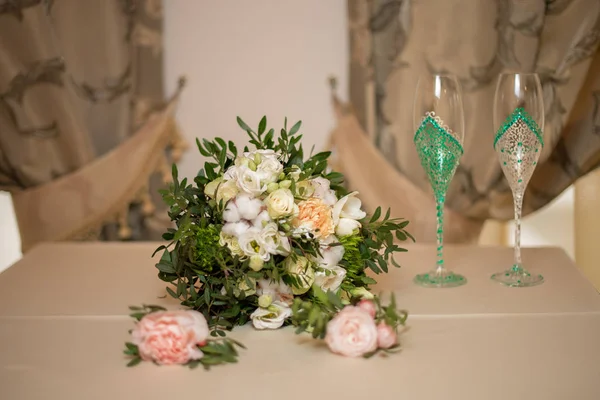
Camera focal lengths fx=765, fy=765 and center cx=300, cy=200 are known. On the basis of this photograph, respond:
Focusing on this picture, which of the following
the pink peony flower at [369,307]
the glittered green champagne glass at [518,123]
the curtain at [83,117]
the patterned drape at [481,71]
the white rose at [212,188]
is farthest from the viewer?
the curtain at [83,117]

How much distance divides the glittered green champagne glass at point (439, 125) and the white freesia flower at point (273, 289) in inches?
12.6

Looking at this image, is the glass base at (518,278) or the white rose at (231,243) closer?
the white rose at (231,243)

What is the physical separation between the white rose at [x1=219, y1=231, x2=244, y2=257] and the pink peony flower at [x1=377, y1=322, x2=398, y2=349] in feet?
0.71

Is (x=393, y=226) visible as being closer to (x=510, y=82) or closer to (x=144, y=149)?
(x=510, y=82)

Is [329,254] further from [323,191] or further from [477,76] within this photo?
[477,76]

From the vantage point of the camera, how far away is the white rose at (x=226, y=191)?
1.06 metres

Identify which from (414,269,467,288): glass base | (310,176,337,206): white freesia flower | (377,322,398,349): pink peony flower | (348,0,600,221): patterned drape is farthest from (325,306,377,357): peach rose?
(348,0,600,221): patterned drape

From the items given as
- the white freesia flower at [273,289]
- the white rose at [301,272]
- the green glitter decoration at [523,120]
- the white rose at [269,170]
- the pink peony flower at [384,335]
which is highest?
the green glitter decoration at [523,120]

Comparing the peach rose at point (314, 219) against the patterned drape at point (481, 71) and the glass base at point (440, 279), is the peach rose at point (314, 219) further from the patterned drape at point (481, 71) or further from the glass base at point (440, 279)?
the patterned drape at point (481, 71)

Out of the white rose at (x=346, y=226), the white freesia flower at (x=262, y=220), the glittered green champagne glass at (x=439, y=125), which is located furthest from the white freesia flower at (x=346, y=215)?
the glittered green champagne glass at (x=439, y=125)

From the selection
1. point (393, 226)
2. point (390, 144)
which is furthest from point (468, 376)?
point (390, 144)

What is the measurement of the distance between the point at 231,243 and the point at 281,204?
0.29ft

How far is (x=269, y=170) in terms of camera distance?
106 cm

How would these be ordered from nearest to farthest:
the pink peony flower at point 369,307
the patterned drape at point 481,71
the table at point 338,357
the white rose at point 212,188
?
the table at point 338,357
the pink peony flower at point 369,307
the white rose at point 212,188
the patterned drape at point 481,71
